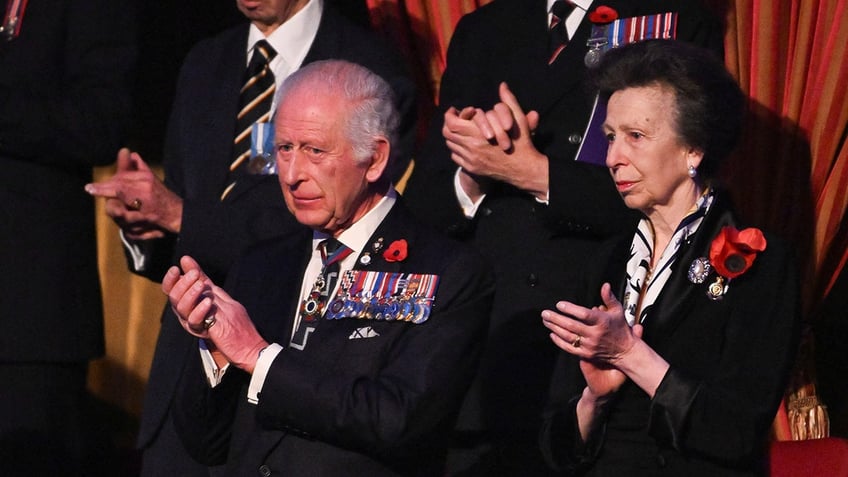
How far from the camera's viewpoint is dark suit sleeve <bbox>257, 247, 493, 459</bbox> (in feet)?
11.0

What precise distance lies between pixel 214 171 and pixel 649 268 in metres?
1.44

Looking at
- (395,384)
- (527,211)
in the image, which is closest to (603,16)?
(527,211)

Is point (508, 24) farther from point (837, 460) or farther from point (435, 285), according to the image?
point (837, 460)

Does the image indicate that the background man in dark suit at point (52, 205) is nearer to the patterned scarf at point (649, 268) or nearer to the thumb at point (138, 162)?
the thumb at point (138, 162)

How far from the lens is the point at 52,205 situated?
455cm

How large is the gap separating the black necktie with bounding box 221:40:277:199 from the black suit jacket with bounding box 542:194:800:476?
1368 millimetres

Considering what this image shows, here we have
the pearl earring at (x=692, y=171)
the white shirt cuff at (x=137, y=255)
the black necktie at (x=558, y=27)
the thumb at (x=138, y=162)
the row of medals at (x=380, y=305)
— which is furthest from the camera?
the white shirt cuff at (x=137, y=255)

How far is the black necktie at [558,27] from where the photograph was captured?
13.6 ft

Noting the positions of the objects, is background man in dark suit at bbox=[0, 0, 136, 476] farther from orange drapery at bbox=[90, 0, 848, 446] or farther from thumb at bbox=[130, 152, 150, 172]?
orange drapery at bbox=[90, 0, 848, 446]

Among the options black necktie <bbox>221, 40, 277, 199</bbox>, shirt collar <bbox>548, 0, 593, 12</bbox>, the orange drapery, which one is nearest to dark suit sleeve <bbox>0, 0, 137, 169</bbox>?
black necktie <bbox>221, 40, 277, 199</bbox>

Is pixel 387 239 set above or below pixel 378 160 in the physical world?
below

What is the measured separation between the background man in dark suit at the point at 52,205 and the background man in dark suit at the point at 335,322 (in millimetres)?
891

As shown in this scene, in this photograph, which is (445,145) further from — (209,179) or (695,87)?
A: (695,87)

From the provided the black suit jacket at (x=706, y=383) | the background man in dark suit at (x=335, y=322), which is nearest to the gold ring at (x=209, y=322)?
the background man in dark suit at (x=335, y=322)
